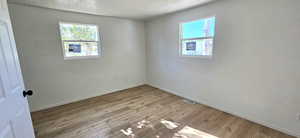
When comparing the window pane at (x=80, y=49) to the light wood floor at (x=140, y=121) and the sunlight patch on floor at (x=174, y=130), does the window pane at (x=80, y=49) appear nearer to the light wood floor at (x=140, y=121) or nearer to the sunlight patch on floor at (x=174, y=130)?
the light wood floor at (x=140, y=121)

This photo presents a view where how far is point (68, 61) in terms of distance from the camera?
303 cm

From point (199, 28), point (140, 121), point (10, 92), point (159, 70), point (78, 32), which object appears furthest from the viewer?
point (159, 70)

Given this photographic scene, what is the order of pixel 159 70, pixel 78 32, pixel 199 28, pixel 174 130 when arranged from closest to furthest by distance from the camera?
pixel 174 130
pixel 199 28
pixel 78 32
pixel 159 70

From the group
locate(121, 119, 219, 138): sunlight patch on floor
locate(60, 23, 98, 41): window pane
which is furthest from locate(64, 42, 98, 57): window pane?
locate(121, 119, 219, 138): sunlight patch on floor

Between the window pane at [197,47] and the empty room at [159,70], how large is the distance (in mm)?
23

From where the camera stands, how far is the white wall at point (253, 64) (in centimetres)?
181

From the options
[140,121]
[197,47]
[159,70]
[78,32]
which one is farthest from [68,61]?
[197,47]

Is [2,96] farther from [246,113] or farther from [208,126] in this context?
[246,113]

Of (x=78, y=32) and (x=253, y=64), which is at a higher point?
(x=78, y=32)

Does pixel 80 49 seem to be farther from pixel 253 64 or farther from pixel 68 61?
pixel 253 64

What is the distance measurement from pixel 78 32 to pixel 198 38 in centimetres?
296

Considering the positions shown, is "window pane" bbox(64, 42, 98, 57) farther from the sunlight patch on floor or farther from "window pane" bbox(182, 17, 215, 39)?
"window pane" bbox(182, 17, 215, 39)

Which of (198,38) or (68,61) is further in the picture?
(68,61)

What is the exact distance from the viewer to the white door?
0.96m
